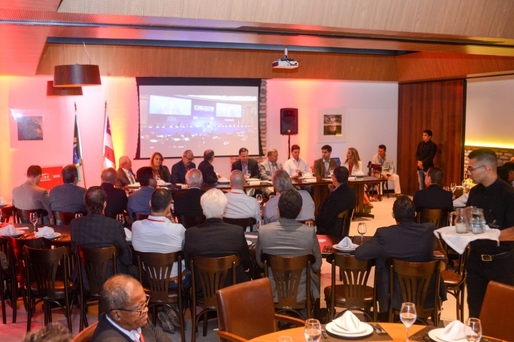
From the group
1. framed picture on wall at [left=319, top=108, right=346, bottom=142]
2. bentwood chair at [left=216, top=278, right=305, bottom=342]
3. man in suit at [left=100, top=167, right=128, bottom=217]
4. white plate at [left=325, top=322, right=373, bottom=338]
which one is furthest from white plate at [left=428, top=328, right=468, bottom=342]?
framed picture on wall at [left=319, top=108, right=346, bottom=142]

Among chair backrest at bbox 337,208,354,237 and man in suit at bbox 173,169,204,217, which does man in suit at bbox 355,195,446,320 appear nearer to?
chair backrest at bbox 337,208,354,237

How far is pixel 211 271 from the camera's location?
211 inches

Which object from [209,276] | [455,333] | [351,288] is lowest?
[351,288]

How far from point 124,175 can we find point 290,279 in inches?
260

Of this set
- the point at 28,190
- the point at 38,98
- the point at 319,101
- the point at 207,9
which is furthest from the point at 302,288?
the point at 319,101

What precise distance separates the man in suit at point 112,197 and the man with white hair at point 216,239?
3.28 metres

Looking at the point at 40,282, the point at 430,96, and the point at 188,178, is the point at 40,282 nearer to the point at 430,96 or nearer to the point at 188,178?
the point at 188,178

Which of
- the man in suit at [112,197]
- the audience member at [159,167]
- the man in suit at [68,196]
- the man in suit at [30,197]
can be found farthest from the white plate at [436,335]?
the audience member at [159,167]

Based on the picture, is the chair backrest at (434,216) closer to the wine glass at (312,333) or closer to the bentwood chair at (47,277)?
the bentwood chair at (47,277)

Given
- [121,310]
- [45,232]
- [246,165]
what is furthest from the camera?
[246,165]

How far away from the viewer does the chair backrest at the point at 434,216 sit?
788cm

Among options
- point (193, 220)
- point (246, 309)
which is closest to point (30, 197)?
point (193, 220)

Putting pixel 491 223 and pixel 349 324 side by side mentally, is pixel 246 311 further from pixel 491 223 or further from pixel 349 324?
pixel 491 223

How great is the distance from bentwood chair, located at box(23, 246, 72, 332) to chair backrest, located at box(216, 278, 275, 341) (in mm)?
2105
